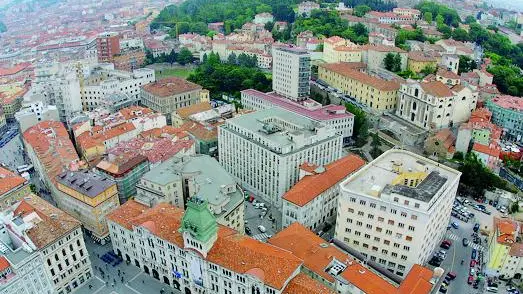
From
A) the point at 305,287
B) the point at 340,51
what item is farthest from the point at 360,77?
the point at 305,287

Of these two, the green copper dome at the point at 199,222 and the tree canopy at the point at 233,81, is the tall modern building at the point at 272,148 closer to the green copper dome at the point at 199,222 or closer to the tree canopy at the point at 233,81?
the green copper dome at the point at 199,222

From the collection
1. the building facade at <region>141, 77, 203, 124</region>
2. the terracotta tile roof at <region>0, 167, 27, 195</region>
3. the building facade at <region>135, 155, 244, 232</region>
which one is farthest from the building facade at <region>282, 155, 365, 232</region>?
the building facade at <region>141, 77, 203, 124</region>

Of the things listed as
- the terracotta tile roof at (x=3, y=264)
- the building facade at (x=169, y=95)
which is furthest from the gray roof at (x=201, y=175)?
the building facade at (x=169, y=95)

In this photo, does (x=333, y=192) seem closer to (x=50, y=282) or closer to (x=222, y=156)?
(x=222, y=156)

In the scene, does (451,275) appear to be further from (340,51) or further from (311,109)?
(340,51)

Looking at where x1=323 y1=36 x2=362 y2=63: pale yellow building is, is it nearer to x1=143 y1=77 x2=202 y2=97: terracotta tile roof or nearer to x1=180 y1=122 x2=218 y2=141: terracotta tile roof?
x1=143 y1=77 x2=202 y2=97: terracotta tile roof

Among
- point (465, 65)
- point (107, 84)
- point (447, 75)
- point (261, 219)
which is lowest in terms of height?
point (261, 219)
